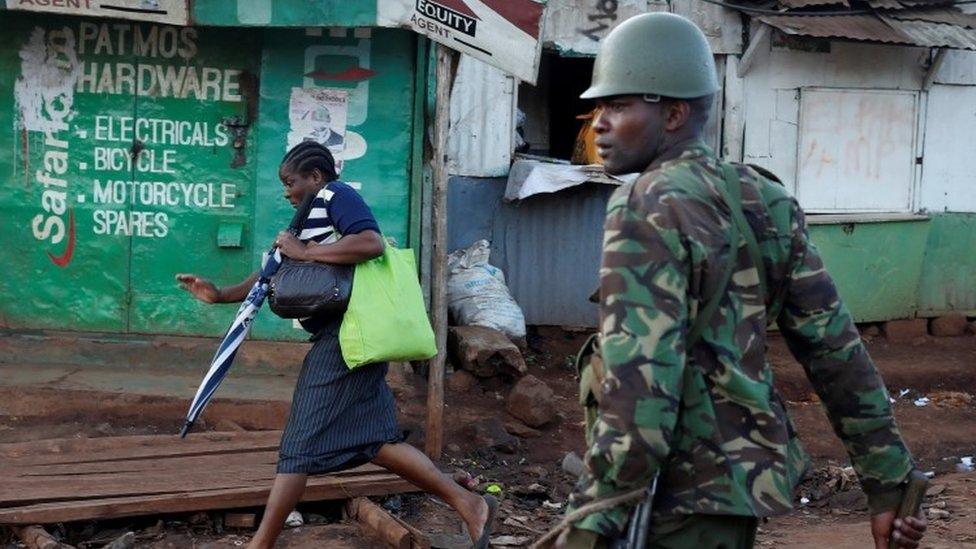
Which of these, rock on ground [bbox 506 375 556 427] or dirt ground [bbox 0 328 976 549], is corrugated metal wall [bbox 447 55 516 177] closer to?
dirt ground [bbox 0 328 976 549]

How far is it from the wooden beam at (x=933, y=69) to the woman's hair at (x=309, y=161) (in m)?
7.73

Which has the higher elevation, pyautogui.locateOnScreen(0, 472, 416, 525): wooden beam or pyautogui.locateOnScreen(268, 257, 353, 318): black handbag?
pyautogui.locateOnScreen(268, 257, 353, 318): black handbag

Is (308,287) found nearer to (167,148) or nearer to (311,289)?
(311,289)

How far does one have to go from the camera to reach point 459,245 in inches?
417

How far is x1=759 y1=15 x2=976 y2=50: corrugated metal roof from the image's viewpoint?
1043cm

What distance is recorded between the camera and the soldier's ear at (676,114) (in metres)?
2.81

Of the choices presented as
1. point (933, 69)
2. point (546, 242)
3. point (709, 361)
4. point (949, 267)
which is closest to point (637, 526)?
point (709, 361)

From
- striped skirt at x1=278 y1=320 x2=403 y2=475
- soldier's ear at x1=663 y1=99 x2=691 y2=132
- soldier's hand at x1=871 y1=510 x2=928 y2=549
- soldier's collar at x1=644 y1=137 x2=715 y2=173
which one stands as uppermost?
soldier's ear at x1=663 y1=99 x2=691 y2=132

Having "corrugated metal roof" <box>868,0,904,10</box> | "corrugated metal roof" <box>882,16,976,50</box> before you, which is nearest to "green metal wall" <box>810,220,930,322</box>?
"corrugated metal roof" <box>882,16,976,50</box>

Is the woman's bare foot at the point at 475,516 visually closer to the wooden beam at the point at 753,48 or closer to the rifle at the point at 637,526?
the rifle at the point at 637,526

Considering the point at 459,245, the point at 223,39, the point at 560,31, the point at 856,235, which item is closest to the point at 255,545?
the point at 223,39

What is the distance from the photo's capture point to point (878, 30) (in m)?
10.7

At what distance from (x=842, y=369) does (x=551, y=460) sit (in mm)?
5111

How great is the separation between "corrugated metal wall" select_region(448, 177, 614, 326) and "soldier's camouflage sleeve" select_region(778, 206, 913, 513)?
25.4 feet
